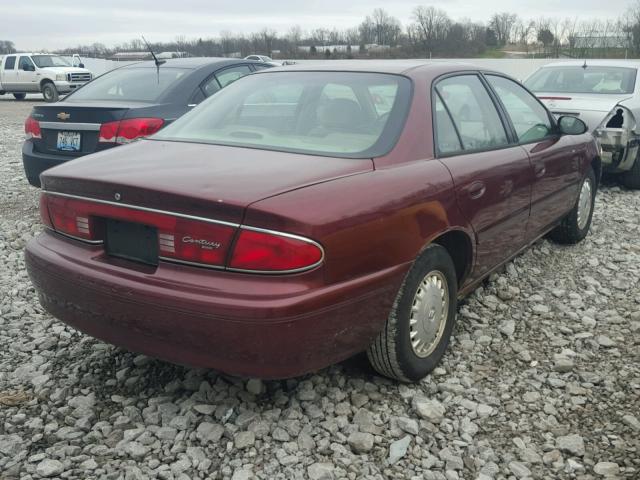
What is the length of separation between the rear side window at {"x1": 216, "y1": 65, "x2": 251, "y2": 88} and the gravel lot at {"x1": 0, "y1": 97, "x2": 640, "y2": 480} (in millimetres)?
3371

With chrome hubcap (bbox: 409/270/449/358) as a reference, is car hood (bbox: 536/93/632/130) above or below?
above

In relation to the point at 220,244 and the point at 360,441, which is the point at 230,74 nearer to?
the point at 220,244

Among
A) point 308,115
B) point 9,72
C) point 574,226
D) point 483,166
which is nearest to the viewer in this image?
point 308,115

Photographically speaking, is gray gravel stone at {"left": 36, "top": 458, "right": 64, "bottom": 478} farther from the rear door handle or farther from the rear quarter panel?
the rear door handle

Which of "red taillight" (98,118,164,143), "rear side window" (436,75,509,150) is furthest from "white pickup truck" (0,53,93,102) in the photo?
"rear side window" (436,75,509,150)

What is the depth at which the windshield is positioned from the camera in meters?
25.2

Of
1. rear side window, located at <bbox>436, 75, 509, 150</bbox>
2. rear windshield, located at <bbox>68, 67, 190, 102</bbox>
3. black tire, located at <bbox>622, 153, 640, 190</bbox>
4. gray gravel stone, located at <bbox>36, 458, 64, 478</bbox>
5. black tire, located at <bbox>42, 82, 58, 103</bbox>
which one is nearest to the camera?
gray gravel stone, located at <bbox>36, 458, 64, 478</bbox>

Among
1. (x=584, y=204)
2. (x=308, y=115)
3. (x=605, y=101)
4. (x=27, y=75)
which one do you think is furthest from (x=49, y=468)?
(x=27, y=75)

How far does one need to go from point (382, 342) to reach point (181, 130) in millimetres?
1543

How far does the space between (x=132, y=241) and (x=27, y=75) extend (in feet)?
83.9

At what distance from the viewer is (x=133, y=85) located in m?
6.36

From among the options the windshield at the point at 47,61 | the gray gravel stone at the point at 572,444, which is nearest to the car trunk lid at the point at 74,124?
the gray gravel stone at the point at 572,444

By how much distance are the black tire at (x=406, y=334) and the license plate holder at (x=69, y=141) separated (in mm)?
3800

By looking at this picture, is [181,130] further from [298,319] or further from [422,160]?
[298,319]
